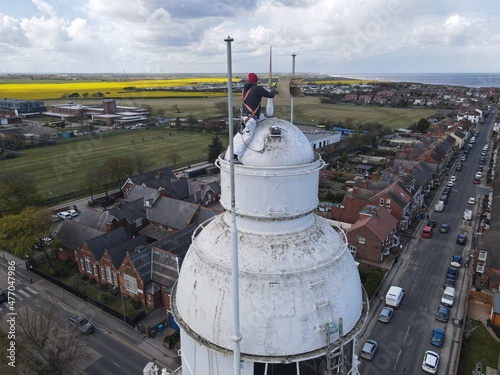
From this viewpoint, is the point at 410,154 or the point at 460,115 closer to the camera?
the point at 410,154

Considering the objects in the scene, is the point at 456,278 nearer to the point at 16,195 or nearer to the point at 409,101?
the point at 16,195

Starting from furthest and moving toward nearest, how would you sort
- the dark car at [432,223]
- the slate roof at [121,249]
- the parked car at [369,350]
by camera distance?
the dark car at [432,223]
the slate roof at [121,249]
the parked car at [369,350]

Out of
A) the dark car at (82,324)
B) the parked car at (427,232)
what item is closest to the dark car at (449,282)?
the parked car at (427,232)

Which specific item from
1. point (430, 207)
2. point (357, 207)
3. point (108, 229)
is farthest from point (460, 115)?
point (108, 229)

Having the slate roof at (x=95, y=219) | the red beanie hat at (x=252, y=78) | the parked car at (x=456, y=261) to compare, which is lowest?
the parked car at (x=456, y=261)

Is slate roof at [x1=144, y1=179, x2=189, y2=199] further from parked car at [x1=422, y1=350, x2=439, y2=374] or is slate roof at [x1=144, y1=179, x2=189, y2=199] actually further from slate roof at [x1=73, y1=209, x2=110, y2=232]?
parked car at [x1=422, y1=350, x2=439, y2=374]

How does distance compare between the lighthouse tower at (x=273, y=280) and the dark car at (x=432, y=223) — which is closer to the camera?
the lighthouse tower at (x=273, y=280)

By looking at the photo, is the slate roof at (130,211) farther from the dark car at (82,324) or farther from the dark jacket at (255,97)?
the dark jacket at (255,97)
